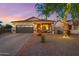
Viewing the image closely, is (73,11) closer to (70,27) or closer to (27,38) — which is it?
(70,27)

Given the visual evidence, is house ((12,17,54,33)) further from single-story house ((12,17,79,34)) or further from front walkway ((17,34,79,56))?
front walkway ((17,34,79,56))

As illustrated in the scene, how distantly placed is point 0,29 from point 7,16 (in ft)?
0.86

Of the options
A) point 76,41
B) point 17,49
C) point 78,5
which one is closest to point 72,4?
point 78,5

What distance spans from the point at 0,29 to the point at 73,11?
124 cm

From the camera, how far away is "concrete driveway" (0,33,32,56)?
8.09m

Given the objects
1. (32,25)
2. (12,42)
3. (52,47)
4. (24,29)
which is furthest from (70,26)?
(12,42)

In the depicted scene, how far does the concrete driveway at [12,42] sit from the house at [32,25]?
93mm

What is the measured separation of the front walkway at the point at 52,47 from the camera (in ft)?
26.5

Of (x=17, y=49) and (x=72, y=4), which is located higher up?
(x=72, y=4)

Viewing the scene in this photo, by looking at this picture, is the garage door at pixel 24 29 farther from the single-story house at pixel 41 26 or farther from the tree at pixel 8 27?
the tree at pixel 8 27

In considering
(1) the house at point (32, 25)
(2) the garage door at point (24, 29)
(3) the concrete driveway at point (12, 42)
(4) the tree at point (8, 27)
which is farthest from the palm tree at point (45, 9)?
(4) the tree at point (8, 27)

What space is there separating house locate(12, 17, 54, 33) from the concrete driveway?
9cm

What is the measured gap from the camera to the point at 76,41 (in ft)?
26.6

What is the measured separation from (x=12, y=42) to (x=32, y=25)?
43cm
